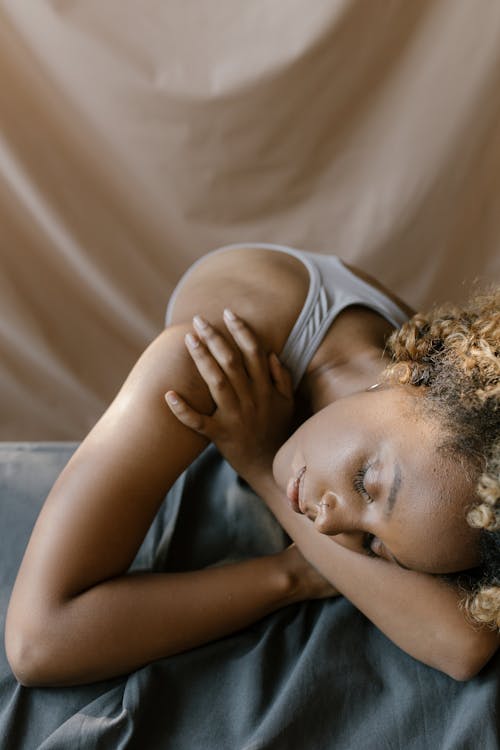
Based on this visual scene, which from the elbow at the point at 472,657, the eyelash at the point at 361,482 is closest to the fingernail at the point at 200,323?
the eyelash at the point at 361,482

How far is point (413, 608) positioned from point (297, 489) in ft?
0.79

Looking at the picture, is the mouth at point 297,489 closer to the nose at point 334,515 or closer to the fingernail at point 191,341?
the nose at point 334,515

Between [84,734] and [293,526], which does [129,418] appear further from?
[84,734]

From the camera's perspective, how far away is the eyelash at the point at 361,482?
981 millimetres

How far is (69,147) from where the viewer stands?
→ 5.44 feet

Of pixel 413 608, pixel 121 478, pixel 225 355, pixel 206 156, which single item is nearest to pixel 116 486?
Result: pixel 121 478

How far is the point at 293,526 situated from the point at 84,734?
413mm

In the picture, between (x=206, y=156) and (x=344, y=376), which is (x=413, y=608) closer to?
(x=344, y=376)

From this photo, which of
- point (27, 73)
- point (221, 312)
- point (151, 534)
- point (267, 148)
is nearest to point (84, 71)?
point (27, 73)

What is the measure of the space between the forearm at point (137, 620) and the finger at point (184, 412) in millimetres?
223

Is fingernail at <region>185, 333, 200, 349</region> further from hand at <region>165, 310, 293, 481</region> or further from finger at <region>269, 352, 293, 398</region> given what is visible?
finger at <region>269, 352, 293, 398</region>

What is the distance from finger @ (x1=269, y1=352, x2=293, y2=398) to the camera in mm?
1232

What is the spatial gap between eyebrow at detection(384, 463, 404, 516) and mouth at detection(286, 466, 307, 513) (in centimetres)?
13

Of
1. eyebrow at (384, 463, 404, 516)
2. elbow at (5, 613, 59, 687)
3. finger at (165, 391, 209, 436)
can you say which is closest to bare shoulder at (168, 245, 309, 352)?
finger at (165, 391, 209, 436)
